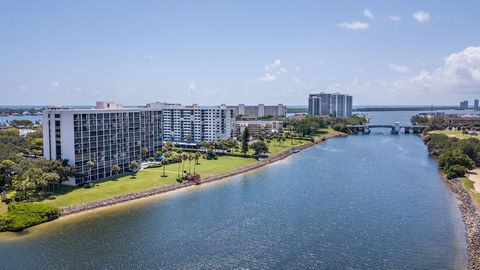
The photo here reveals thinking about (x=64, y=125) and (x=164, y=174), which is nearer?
(x=64, y=125)

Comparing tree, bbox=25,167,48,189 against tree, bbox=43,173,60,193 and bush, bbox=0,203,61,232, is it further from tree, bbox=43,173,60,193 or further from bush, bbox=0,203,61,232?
bush, bbox=0,203,61,232

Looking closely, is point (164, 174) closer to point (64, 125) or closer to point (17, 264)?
point (64, 125)

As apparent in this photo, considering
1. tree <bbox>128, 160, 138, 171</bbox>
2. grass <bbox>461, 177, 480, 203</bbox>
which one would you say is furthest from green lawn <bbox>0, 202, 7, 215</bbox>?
grass <bbox>461, 177, 480, 203</bbox>

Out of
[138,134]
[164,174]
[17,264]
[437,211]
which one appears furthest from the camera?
[138,134]

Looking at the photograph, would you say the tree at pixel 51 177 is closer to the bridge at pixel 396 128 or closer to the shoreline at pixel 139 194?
the shoreline at pixel 139 194

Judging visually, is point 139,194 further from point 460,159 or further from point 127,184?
point 460,159

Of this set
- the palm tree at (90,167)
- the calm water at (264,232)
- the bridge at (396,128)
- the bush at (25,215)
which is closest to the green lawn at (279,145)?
the calm water at (264,232)

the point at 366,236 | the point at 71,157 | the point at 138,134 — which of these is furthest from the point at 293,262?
the point at 138,134

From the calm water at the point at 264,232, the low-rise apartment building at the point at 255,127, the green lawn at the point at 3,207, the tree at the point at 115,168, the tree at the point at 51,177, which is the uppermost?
the low-rise apartment building at the point at 255,127
